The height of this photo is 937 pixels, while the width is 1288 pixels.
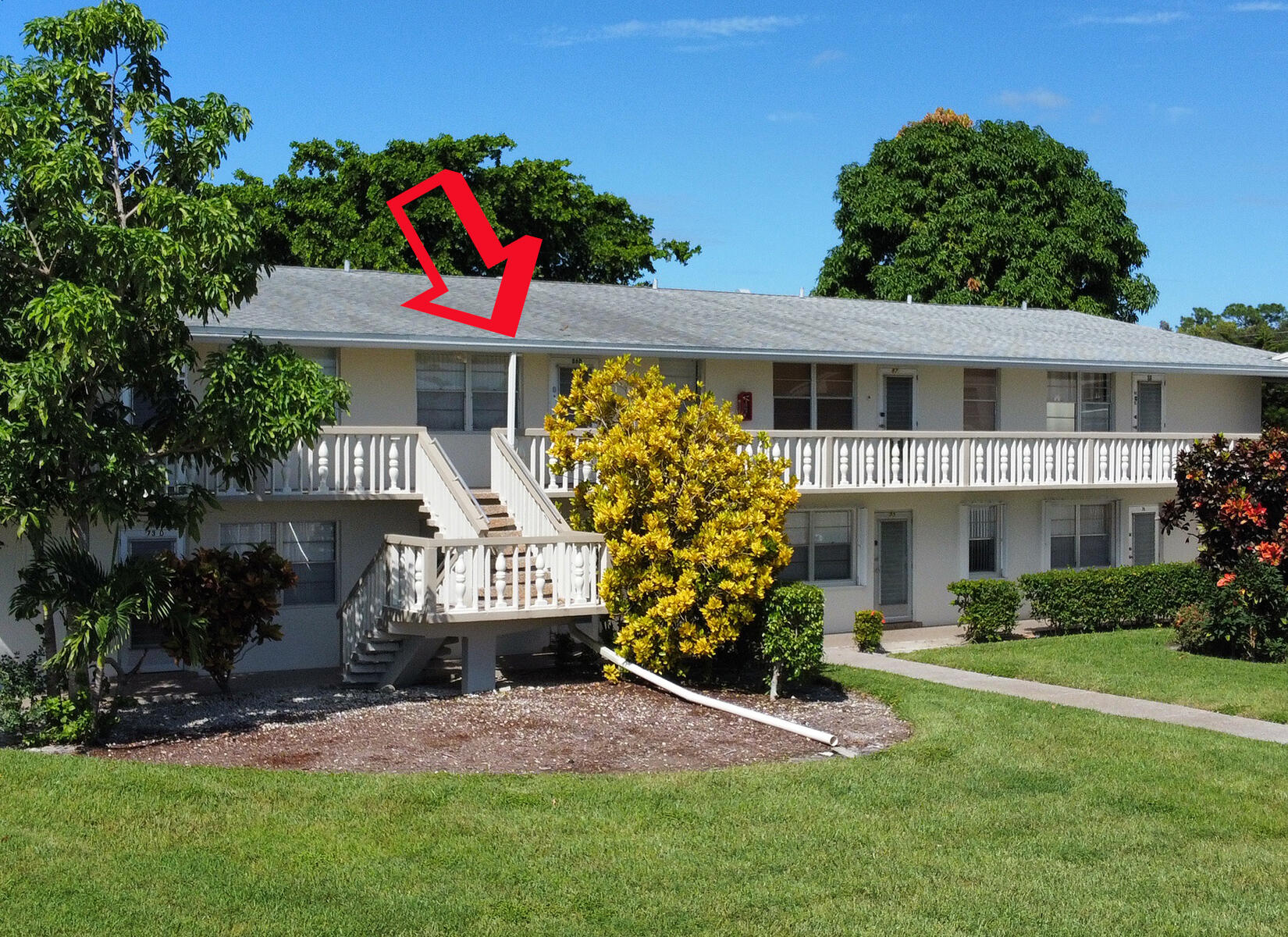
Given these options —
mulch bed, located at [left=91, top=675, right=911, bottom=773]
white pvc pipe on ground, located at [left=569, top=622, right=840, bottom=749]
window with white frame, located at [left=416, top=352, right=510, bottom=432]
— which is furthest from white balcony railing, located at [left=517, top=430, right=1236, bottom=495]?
mulch bed, located at [left=91, top=675, right=911, bottom=773]

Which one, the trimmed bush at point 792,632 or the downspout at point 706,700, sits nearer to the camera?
the downspout at point 706,700

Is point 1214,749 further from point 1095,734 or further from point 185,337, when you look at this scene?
point 185,337

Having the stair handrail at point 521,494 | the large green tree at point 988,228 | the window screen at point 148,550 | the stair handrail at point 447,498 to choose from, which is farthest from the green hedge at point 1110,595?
the large green tree at point 988,228

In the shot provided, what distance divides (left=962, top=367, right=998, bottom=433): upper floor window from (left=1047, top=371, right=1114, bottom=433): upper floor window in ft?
3.78

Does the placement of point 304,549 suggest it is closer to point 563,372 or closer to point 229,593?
point 229,593

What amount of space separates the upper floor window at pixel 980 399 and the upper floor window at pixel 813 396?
2.39 m

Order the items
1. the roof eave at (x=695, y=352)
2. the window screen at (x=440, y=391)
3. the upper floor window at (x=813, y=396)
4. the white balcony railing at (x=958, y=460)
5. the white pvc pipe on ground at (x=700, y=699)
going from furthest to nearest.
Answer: the upper floor window at (x=813, y=396) → the white balcony railing at (x=958, y=460) → the window screen at (x=440, y=391) → the roof eave at (x=695, y=352) → the white pvc pipe on ground at (x=700, y=699)

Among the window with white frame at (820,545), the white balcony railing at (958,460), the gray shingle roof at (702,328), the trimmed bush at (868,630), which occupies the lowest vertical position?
the trimmed bush at (868,630)

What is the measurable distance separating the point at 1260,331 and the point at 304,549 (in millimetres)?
53903

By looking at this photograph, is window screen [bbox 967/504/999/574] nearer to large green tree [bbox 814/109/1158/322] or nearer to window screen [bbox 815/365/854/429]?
window screen [bbox 815/365/854/429]

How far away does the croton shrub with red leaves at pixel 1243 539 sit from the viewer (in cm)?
1878

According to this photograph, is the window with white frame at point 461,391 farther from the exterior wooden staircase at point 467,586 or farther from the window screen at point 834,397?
the window screen at point 834,397

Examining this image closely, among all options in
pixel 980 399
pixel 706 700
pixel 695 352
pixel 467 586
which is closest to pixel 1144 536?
pixel 980 399

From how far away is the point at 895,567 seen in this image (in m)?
23.3
